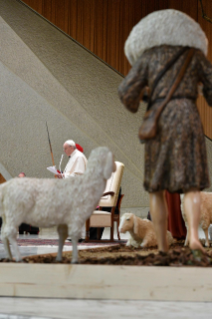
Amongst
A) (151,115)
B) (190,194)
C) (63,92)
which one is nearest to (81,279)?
(190,194)

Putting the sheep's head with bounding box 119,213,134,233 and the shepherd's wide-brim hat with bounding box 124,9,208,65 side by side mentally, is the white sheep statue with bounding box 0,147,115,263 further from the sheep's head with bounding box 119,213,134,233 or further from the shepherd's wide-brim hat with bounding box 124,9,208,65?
the sheep's head with bounding box 119,213,134,233

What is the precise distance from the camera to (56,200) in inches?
92.2

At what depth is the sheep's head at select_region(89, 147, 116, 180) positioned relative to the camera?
7.77ft

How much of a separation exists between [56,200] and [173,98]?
2.96ft

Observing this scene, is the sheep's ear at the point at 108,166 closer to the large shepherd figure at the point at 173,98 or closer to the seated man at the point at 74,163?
the large shepherd figure at the point at 173,98

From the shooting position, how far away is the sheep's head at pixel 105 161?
2.37 m

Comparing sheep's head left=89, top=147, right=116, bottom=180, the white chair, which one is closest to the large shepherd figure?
sheep's head left=89, top=147, right=116, bottom=180

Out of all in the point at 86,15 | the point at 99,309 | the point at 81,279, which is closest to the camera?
the point at 99,309

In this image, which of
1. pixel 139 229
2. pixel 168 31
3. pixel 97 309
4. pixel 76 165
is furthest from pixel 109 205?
pixel 97 309

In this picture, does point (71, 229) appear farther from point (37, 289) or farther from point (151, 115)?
point (151, 115)

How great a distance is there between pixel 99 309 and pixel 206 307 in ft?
1.70

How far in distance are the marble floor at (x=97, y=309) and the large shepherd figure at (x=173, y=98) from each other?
49cm

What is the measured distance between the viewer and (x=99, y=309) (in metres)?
1.98

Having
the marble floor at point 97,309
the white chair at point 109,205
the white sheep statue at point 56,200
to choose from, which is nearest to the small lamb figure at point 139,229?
the white sheep statue at point 56,200
